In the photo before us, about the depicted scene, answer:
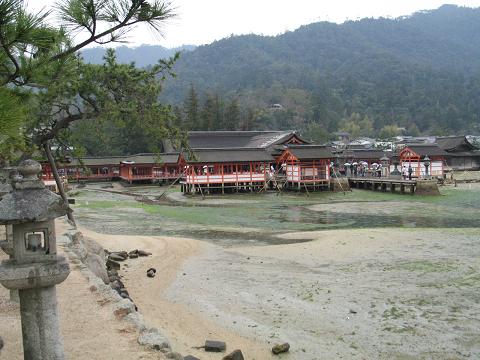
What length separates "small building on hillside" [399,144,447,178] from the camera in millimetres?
44562

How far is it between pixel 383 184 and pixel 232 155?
1355 cm

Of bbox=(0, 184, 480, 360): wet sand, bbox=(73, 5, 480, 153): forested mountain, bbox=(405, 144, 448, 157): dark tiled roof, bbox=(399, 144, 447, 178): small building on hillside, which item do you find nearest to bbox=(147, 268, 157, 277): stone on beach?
bbox=(0, 184, 480, 360): wet sand

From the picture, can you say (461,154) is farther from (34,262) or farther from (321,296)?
(34,262)

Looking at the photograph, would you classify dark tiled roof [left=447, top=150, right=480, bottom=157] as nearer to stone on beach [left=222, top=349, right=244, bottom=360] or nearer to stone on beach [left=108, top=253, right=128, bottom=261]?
stone on beach [left=108, top=253, right=128, bottom=261]

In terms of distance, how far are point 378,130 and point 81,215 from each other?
10068cm

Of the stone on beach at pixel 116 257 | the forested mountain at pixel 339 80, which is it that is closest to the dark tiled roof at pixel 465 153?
the forested mountain at pixel 339 80

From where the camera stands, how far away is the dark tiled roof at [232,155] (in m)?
42.6

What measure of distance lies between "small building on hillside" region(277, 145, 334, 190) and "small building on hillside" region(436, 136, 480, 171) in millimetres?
20258

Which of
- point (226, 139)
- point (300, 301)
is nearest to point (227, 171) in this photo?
point (226, 139)

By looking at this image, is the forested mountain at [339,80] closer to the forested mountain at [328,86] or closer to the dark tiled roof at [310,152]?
the forested mountain at [328,86]

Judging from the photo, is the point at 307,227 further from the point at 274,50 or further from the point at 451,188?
the point at 274,50

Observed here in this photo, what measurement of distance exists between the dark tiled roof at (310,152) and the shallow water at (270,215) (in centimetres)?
496

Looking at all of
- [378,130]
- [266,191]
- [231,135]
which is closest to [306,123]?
[378,130]

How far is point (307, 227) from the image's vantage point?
74.8ft
